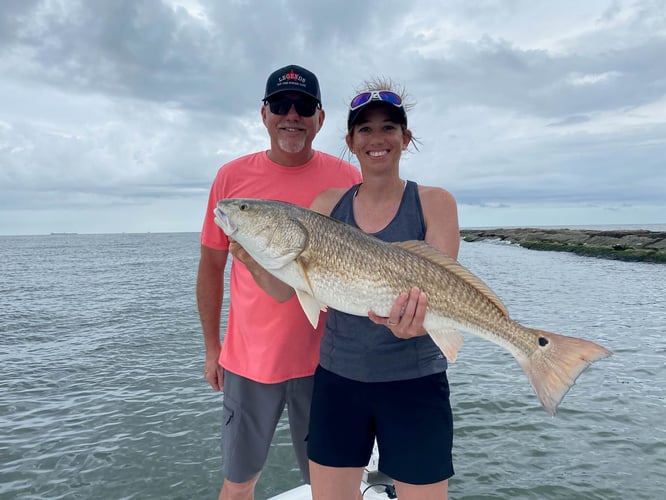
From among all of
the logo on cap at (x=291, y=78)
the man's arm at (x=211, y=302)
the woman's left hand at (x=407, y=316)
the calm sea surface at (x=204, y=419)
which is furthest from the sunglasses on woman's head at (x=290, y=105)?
the calm sea surface at (x=204, y=419)

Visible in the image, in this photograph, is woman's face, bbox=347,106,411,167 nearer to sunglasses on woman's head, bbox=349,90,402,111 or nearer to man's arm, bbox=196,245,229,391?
sunglasses on woman's head, bbox=349,90,402,111

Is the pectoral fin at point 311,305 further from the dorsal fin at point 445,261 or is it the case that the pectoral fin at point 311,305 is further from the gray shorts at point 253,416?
the gray shorts at point 253,416

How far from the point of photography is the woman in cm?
297

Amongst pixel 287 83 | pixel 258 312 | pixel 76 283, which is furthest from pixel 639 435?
pixel 76 283

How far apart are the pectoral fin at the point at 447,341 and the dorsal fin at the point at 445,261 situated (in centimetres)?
37

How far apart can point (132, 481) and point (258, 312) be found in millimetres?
4853

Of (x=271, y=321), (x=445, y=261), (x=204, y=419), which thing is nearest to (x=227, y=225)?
(x=271, y=321)

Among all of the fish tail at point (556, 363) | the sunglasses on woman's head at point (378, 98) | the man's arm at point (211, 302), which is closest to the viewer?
the fish tail at point (556, 363)

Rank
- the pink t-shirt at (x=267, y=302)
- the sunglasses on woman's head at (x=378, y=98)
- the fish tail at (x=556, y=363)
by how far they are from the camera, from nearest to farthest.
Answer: the fish tail at (x=556, y=363), the sunglasses on woman's head at (x=378, y=98), the pink t-shirt at (x=267, y=302)

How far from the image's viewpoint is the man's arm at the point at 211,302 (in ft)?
14.1

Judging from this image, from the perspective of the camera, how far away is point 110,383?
1121cm

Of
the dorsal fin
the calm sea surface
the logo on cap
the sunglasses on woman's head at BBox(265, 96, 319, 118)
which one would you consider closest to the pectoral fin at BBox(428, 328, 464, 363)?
the dorsal fin

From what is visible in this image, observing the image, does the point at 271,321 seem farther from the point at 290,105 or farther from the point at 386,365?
the point at 290,105

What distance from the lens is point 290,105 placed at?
389 centimetres
